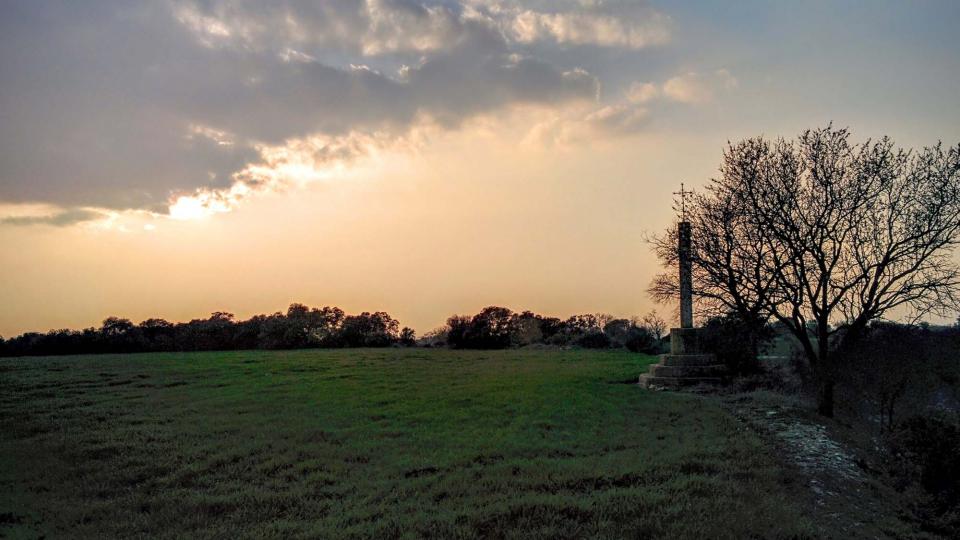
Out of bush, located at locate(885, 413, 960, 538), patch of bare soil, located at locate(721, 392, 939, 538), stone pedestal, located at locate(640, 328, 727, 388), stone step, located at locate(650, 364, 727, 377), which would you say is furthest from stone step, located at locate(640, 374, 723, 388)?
bush, located at locate(885, 413, 960, 538)

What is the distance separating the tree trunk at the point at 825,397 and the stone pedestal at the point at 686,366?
5.42m

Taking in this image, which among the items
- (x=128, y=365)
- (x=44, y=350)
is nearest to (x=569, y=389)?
(x=128, y=365)

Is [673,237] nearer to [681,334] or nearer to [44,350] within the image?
[681,334]

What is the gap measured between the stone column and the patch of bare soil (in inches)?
230

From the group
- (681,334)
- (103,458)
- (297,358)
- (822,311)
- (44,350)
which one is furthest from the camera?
(44,350)

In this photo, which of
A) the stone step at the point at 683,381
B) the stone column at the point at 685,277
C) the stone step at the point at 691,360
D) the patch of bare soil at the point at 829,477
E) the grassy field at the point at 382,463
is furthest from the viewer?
the stone step at the point at 691,360

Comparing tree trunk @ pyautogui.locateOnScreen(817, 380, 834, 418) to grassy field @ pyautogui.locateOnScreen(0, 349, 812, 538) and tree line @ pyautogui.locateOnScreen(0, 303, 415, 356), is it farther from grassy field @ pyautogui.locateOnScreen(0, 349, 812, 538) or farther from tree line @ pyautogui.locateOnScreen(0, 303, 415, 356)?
tree line @ pyautogui.locateOnScreen(0, 303, 415, 356)

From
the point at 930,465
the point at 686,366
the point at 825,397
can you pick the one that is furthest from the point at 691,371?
the point at 930,465

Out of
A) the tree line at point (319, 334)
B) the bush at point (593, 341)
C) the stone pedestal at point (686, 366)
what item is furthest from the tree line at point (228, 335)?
the stone pedestal at point (686, 366)

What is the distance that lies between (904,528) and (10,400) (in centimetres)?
2920

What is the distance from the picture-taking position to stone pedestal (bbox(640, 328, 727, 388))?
2598 cm

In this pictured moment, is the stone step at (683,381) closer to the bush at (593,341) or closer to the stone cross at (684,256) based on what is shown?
the stone cross at (684,256)

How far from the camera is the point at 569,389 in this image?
2495 centimetres

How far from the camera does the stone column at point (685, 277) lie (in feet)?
76.2
